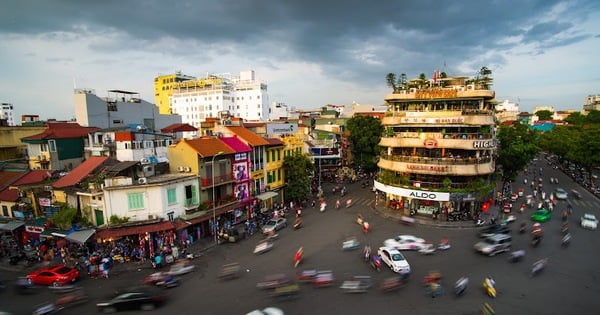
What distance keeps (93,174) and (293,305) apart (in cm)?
2138

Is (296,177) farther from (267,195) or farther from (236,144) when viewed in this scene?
(236,144)

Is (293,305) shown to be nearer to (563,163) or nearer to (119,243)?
(119,243)

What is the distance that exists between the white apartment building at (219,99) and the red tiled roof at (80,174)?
218ft

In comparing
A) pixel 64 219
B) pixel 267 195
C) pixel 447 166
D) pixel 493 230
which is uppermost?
pixel 447 166

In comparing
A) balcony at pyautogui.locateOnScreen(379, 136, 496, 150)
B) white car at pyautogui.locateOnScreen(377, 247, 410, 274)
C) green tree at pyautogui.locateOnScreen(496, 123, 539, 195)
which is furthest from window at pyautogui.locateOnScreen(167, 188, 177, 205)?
green tree at pyautogui.locateOnScreen(496, 123, 539, 195)

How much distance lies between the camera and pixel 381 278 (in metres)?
21.7

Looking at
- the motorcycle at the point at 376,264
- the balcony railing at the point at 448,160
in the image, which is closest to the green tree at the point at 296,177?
the balcony railing at the point at 448,160

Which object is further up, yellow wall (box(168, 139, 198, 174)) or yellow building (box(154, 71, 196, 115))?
yellow building (box(154, 71, 196, 115))

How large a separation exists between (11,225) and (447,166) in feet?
141

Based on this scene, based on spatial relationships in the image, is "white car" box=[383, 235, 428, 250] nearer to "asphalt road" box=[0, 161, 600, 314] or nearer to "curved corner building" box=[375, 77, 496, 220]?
"asphalt road" box=[0, 161, 600, 314]

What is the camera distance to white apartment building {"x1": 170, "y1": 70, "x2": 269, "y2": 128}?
95750 millimetres

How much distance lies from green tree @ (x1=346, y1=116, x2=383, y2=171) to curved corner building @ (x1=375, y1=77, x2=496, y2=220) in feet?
54.8

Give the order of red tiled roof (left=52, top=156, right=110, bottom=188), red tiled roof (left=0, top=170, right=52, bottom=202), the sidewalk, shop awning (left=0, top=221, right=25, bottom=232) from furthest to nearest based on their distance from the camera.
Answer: the sidewalk → red tiled roof (left=0, top=170, right=52, bottom=202) → shop awning (left=0, top=221, right=25, bottom=232) → red tiled roof (left=52, top=156, right=110, bottom=188)

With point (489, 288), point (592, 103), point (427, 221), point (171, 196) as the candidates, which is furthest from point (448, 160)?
point (592, 103)
